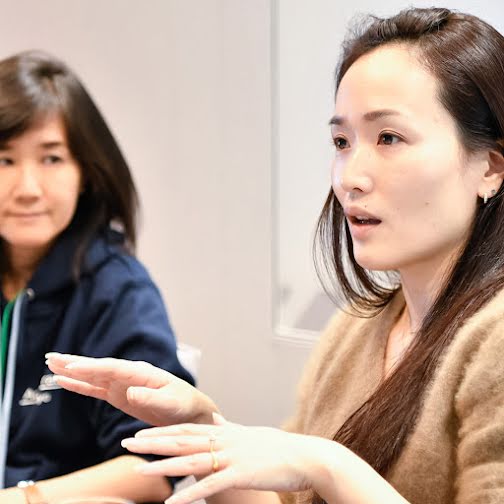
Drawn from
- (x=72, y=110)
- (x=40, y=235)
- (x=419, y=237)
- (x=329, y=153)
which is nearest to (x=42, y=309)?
(x=40, y=235)

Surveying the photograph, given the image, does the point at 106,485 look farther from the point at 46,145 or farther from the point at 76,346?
the point at 46,145

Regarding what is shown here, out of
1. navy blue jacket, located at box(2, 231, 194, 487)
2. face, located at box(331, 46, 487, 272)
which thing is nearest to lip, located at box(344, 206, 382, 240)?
face, located at box(331, 46, 487, 272)

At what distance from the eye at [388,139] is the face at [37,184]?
→ 75 cm

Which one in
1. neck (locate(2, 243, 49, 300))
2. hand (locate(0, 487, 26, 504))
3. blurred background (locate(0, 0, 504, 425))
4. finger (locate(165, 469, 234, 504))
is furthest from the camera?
blurred background (locate(0, 0, 504, 425))

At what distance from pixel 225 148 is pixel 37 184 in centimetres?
114

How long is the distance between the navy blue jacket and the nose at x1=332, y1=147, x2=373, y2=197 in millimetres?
574

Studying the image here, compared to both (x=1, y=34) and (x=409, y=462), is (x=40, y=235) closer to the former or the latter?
(x=409, y=462)

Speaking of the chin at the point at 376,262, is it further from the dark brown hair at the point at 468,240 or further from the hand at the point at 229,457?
the hand at the point at 229,457

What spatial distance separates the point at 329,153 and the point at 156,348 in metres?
1.04

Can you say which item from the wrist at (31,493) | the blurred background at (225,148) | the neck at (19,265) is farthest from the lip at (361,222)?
the blurred background at (225,148)

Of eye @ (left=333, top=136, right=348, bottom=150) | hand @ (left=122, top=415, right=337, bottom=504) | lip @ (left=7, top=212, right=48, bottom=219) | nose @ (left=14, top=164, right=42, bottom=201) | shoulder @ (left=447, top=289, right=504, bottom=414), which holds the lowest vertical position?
hand @ (left=122, top=415, right=337, bottom=504)

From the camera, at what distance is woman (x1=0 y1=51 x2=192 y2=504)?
1.46 metres

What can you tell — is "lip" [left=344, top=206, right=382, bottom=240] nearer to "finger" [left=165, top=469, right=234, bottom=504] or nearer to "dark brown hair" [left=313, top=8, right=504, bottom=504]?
"dark brown hair" [left=313, top=8, right=504, bottom=504]

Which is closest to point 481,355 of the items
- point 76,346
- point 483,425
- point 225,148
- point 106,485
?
point 483,425
